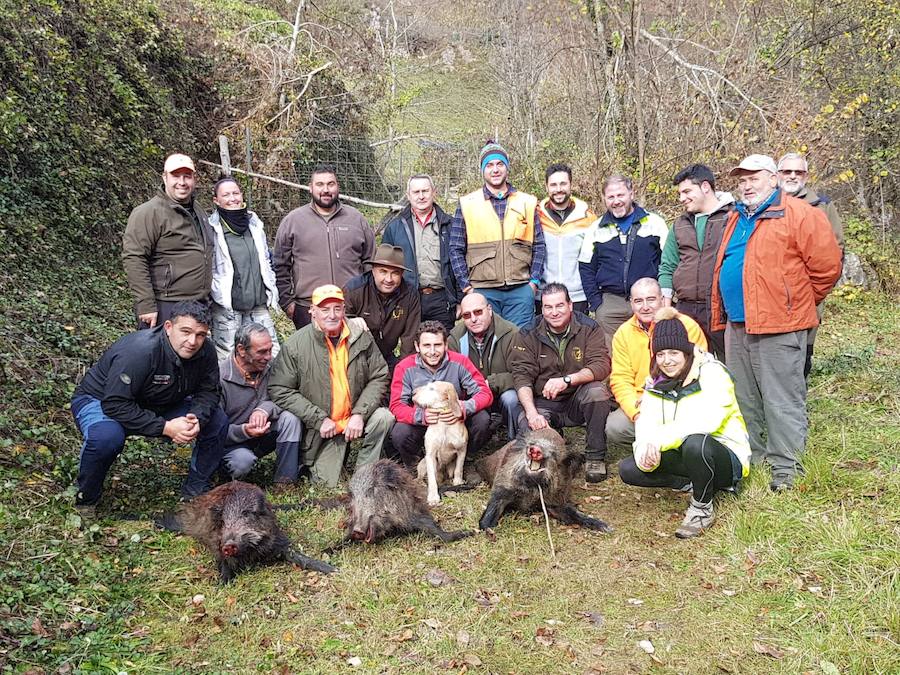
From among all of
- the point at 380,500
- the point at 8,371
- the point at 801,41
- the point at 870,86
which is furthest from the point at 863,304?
the point at 8,371

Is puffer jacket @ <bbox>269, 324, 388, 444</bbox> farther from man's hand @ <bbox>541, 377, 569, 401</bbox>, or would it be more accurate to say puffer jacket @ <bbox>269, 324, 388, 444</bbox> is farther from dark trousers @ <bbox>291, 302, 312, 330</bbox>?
man's hand @ <bbox>541, 377, 569, 401</bbox>

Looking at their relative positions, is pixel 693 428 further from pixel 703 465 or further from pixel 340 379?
pixel 340 379

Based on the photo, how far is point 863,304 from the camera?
10344 mm

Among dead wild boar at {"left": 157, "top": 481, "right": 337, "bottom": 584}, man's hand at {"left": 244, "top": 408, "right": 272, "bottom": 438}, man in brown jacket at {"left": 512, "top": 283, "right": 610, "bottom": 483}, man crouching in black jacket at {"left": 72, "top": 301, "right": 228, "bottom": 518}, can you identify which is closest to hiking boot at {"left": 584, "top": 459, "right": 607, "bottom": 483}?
man in brown jacket at {"left": 512, "top": 283, "right": 610, "bottom": 483}

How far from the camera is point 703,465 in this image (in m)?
4.22

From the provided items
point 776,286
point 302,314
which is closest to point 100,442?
point 302,314

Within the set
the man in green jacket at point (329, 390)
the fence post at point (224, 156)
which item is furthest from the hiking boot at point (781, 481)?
the fence post at point (224, 156)

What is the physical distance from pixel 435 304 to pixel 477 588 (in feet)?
9.53

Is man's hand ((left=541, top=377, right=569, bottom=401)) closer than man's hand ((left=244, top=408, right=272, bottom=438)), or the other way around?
man's hand ((left=244, top=408, right=272, bottom=438))

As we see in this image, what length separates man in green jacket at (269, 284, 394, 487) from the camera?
526 cm

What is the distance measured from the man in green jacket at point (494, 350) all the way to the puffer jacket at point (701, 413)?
58.5 inches

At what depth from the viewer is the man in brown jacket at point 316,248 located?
19.2ft

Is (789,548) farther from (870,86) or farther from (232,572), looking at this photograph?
(870,86)

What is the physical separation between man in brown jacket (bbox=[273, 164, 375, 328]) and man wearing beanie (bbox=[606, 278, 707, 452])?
238 cm
